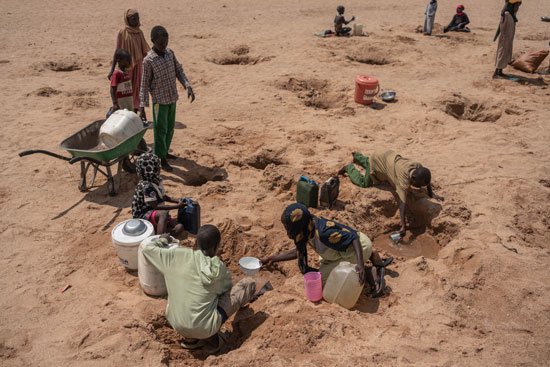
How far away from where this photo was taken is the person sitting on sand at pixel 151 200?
4637 mm

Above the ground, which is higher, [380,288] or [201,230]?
[201,230]

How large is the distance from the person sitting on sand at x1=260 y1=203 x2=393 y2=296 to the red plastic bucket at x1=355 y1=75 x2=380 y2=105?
4270 millimetres

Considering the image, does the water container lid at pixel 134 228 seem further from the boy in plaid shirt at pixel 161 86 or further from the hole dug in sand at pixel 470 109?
the hole dug in sand at pixel 470 109

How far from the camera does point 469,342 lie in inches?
141

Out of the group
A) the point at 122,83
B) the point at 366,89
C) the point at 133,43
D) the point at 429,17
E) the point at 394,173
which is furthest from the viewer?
the point at 429,17

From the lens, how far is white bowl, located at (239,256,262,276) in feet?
14.4

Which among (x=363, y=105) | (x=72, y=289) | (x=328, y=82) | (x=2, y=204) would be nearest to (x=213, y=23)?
(x=328, y=82)

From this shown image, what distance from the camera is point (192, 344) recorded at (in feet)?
12.0

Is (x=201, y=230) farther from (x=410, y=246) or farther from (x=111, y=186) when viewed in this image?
(x=410, y=246)

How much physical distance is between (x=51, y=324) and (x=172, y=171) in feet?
9.10

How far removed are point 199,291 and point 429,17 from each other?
36.4 feet

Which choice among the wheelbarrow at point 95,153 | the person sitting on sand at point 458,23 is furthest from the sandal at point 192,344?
the person sitting on sand at point 458,23

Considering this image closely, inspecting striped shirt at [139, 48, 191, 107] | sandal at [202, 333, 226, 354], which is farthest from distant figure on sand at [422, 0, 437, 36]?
sandal at [202, 333, 226, 354]

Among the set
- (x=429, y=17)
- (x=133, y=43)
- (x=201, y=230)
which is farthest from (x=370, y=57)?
(x=201, y=230)
